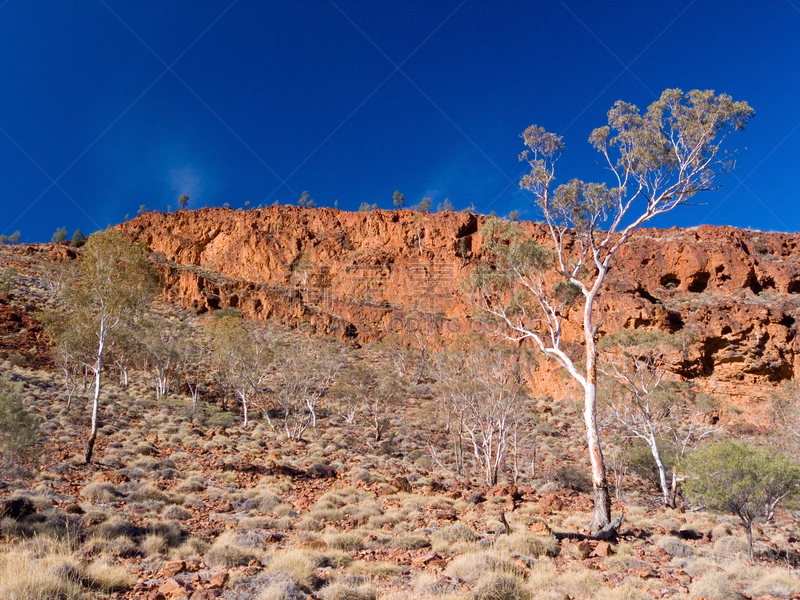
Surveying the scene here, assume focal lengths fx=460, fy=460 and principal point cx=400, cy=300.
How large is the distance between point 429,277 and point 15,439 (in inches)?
2236

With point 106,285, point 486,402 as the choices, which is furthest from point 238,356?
point 486,402

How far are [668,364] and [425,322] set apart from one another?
85.8ft

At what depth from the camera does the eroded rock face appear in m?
40.2

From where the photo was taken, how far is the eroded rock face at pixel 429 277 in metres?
40.2

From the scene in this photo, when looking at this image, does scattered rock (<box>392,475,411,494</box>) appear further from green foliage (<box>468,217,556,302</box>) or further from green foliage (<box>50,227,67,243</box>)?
green foliage (<box>50,227,67,243</box>)

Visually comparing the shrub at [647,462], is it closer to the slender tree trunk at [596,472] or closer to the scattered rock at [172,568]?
the slender tree trunk at [596,472]

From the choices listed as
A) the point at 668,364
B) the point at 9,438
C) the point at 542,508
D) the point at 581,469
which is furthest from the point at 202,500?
the point at 668,364

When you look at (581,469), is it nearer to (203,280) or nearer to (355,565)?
(355,565)

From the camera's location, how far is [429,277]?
2552 inches

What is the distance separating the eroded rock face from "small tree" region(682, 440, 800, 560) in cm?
2468

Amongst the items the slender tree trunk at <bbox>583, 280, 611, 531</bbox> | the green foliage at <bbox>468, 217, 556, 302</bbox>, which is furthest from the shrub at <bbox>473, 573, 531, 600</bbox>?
the green foliage at <bbox>468, 217, 556, 302</bbox>

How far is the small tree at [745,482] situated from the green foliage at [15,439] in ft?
49.6

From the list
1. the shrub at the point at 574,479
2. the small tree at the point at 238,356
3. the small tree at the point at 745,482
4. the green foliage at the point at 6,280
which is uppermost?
the green foliage at the point at 6,280

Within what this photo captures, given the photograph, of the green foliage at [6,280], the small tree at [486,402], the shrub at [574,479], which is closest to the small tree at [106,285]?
the small tree at [486,402]
